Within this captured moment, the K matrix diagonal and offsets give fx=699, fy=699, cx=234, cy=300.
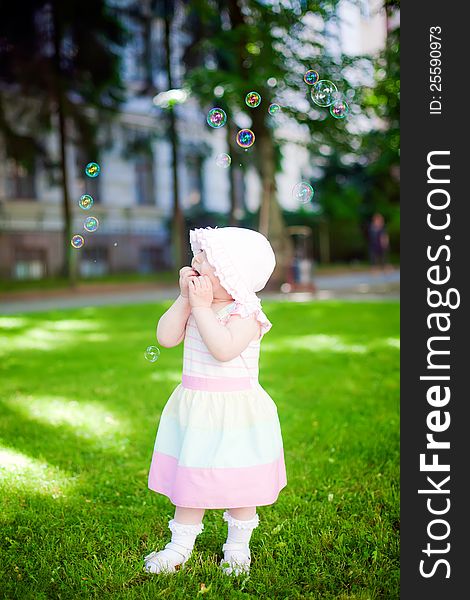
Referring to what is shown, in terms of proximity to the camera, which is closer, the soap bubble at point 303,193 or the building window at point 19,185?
the soap bubble at point 303,193

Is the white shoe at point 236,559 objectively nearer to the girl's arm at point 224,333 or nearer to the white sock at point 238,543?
the white sock at point 238,543

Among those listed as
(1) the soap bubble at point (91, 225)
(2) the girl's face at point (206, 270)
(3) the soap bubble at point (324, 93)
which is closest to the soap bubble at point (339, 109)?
(3) the soap bubble at point (324, 93)

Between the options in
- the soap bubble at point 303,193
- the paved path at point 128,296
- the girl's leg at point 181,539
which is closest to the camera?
the girl's leg at point 181,539

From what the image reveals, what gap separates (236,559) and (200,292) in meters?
1.02

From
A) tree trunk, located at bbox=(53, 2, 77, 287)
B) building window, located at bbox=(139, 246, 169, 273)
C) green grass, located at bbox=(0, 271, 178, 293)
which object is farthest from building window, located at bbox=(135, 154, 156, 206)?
tree trunk, located at bbox=(53, 2, 77, 287)

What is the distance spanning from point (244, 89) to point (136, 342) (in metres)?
6.56

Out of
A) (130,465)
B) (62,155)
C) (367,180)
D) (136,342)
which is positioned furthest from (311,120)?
(367,180)

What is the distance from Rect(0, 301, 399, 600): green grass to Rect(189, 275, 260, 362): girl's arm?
829mm

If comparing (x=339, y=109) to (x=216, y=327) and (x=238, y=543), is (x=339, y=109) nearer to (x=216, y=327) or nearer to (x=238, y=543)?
(x=216, y=327)

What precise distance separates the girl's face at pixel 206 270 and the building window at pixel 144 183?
71.6 feet

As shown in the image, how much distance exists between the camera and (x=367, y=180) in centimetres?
3041

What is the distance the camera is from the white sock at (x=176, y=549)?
2.62 meters

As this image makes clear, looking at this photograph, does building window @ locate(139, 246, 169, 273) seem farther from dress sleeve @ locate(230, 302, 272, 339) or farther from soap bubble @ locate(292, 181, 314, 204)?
dress sleeve @ locate(230, 302, 272, 339)

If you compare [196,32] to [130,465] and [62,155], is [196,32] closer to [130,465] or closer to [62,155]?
[62,155]
